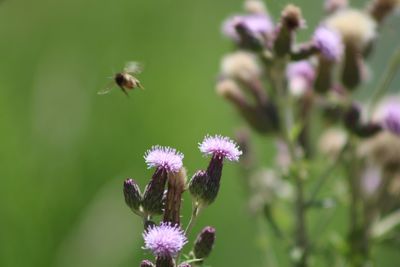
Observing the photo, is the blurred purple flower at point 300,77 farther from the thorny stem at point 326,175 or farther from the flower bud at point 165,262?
the flower bud at point 165,262

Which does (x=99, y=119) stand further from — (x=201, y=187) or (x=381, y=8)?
(x=201, y=187)

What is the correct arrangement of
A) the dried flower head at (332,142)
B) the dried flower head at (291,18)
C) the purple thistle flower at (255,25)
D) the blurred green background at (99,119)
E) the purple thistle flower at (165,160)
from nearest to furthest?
the purple thistle flower at (165,160), the dried flower head at (291,18), the purple thistle flower at (255,25), the dried flower head at (332,142), the blurred green background at (99,119)

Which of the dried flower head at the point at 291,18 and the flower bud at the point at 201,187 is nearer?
the flower bud at the point at 201,187

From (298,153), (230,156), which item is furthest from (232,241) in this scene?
(230,156)

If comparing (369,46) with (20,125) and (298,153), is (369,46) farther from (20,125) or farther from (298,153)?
(20,125)

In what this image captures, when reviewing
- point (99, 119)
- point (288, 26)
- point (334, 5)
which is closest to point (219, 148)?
point (288, 26)

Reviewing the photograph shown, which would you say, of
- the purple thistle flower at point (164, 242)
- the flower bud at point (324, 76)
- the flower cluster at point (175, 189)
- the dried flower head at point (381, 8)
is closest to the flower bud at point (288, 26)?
the flower bud at point (324, 76)
